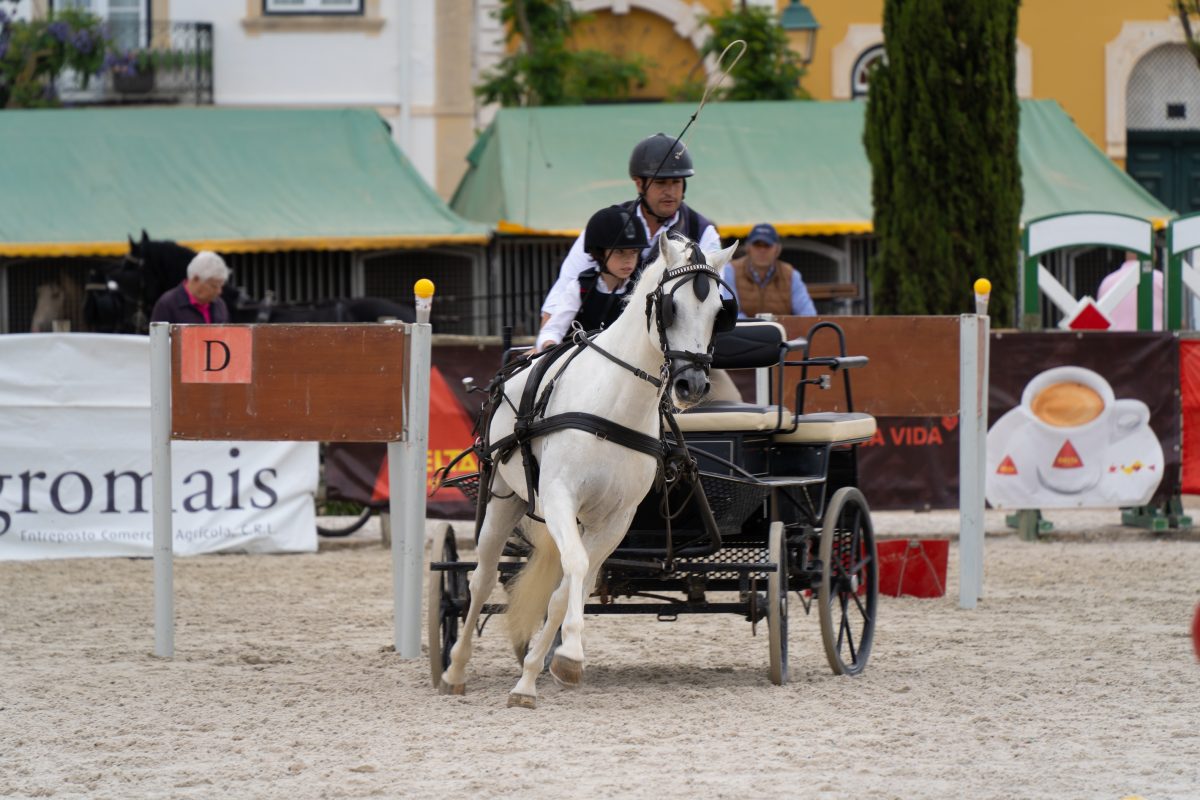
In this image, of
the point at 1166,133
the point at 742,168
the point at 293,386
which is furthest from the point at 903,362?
the point at 1166,133

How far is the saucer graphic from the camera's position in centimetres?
1341

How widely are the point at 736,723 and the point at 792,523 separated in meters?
1.56

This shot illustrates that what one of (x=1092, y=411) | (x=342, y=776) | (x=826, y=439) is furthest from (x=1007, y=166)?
(x=342, y=776)

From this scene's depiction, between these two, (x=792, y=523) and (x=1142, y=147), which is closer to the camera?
(x=792, y=523)

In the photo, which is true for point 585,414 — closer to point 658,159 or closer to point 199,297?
point 658,159

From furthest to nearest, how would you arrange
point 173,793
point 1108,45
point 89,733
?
1. point 1108,45
2. point 89,733
3. point 173,793

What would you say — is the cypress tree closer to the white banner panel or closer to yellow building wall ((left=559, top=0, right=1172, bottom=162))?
the white banner panel

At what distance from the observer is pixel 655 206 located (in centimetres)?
800

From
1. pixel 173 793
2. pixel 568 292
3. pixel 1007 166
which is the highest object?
pixel 1007 166

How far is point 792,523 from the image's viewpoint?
26.7ft

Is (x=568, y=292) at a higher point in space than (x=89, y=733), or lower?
higher

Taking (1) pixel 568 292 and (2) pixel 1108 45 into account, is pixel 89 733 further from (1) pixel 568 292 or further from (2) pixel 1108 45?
(2) pixel 1108 45

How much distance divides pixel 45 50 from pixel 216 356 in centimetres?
1817

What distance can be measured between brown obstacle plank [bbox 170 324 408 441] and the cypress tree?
9597 mm
